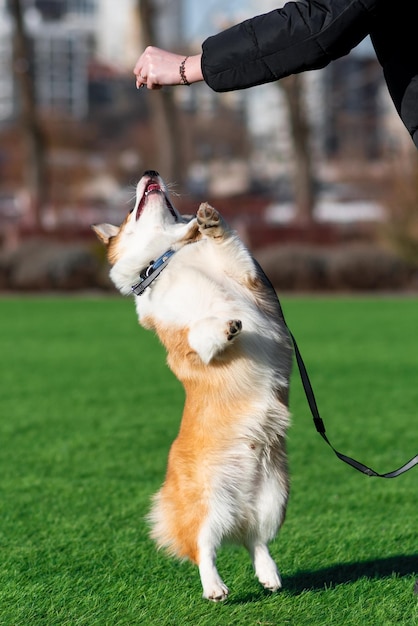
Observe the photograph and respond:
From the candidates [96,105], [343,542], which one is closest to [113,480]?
[343,542]

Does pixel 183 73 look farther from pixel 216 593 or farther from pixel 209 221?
pixel 216 593

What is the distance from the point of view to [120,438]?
7531mm

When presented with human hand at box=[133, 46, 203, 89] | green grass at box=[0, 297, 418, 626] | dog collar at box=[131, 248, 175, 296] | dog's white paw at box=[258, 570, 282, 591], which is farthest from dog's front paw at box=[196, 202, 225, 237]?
green grass at box=[0, 297, 418, 626]

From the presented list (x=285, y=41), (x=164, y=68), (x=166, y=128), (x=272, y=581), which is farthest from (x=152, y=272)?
(x=166, y=128)

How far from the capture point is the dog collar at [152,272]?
3775 millimetres

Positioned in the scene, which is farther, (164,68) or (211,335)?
(211,335)

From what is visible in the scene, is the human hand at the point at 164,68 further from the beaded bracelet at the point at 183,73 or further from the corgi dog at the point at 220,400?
the corgi dog at the point at 220,400

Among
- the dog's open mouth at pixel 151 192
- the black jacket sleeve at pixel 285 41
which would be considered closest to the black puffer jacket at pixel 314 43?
the black jacket sleeve at pixel 285 41

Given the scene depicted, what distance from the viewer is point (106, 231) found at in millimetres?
4348

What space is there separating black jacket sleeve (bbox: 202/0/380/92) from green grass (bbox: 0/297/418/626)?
1.88 meters

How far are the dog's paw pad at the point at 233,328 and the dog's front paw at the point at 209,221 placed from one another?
1.71ft

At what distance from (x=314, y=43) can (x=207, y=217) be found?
3.14ft

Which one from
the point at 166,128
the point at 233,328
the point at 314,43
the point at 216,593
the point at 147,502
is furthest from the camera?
the point at 166,128

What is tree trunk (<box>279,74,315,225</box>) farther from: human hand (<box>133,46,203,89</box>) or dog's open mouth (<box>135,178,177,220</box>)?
human hand (<box>133,46,203,89</box>)
